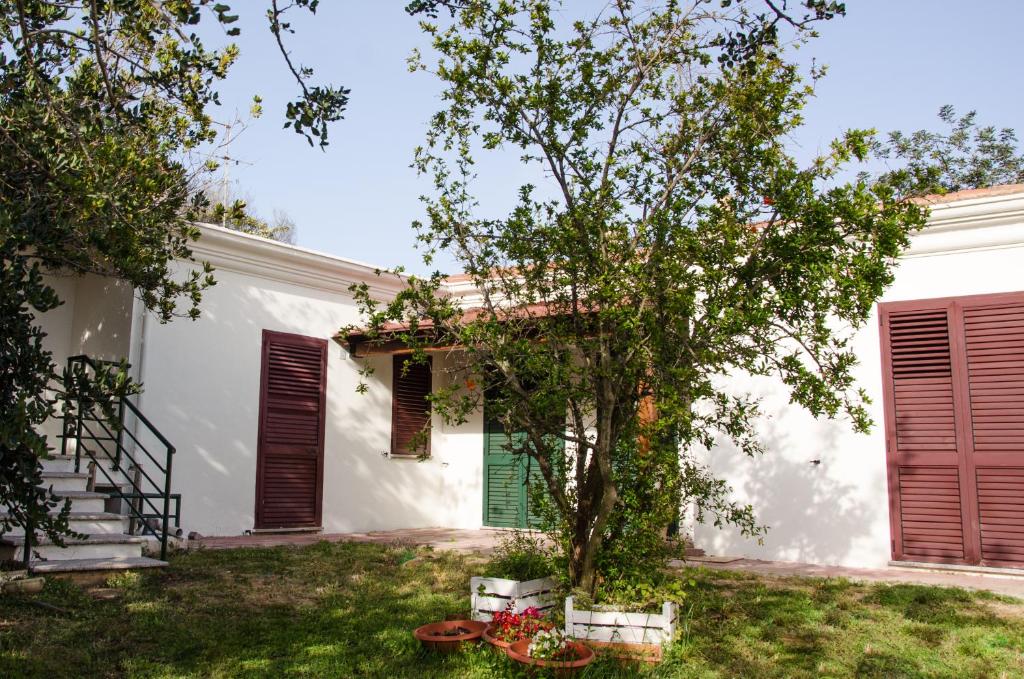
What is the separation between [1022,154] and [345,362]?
2004 centimetres

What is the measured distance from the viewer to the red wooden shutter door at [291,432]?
10.0 m

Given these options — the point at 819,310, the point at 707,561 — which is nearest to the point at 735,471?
the point at 707,561

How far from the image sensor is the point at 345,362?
1109 centimetres

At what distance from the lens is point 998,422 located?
7.68 m

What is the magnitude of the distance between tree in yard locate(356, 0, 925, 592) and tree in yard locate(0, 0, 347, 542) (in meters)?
1.59

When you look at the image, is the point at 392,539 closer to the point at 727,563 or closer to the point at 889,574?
the point at 727,563

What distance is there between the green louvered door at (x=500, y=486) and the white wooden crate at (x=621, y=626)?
20.6 ft

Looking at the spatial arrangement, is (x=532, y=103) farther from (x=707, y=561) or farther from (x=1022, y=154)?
(x=1022, y=154)

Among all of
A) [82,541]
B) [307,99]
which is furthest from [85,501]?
[307,99]

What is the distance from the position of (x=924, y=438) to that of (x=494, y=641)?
5.27 metres

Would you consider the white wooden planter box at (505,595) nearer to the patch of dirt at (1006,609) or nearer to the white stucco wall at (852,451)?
the patch of dirt at (1006,609)

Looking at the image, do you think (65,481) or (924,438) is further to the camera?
(924,438)

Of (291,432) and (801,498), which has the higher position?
(291,432)

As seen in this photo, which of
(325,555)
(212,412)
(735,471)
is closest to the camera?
(325,555)
